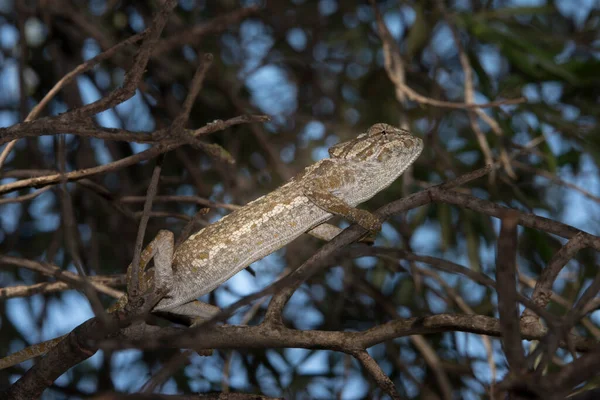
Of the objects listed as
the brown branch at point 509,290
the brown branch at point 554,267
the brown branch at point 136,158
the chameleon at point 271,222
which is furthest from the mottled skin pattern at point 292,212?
the brown branch at point 509,290

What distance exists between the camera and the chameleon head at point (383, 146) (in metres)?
2.50

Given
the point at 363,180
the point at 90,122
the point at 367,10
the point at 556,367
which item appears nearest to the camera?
the point at 90,122

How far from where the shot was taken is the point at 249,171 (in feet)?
15.5

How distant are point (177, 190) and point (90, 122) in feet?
8.13

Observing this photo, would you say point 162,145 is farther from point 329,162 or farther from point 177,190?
point 177,190

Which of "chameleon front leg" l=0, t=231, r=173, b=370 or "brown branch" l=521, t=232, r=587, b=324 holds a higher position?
"chameleon front leg" l=0, t=231, r=173, b=370

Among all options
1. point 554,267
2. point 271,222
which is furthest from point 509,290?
point 271,222

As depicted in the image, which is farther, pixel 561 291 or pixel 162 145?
pixel 561 291

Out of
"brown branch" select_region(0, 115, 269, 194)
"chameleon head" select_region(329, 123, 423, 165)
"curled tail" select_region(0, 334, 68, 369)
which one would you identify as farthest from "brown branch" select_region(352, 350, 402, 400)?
"curled tail" select_region(0, 334, 68, 369)

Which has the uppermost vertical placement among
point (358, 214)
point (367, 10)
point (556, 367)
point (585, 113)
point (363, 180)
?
point (367, 10)

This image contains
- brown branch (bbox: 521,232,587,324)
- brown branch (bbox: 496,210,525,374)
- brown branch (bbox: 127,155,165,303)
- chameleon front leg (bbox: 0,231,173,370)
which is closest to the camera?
brown branch (bbox: 496,210,525,374)

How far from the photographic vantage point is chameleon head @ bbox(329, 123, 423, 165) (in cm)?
250

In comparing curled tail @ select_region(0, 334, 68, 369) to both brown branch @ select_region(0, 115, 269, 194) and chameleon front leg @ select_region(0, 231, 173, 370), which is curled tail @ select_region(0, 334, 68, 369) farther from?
brown branch @ select_region(0, 115, 269, 194)

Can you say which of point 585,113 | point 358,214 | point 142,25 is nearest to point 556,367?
point 585,113
